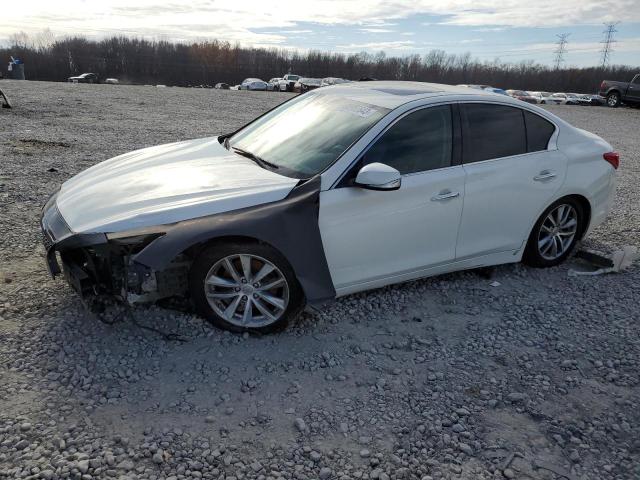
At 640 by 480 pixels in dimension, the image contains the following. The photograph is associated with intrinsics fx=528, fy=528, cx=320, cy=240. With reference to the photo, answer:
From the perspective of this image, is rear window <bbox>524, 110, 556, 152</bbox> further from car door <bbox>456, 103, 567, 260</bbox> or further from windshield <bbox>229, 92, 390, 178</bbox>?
windshield <bbox>229, 92, 390, 178</bbox>

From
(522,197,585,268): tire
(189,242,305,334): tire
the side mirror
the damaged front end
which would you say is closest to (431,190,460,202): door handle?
the side mirror

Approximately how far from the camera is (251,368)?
3.33 metres

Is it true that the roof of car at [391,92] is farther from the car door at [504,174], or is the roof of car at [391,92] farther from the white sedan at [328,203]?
the car door at [504,174]

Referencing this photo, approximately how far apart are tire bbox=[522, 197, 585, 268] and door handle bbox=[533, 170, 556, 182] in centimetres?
29

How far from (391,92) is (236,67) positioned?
3505 inches

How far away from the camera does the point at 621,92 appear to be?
28.9 metres

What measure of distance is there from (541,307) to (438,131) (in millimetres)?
1685

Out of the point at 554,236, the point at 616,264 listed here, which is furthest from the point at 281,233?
the point at 616,264

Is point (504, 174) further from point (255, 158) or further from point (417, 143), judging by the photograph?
point (255, 158)

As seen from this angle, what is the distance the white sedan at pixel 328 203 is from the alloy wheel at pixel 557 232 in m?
0.02

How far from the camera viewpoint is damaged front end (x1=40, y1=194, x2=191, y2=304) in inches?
128

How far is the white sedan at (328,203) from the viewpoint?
3426 mm

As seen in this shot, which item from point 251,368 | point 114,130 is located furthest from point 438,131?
point 114,130

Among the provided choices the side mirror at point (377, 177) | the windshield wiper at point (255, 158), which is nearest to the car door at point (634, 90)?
the windshield wiper at point (255, 158)
